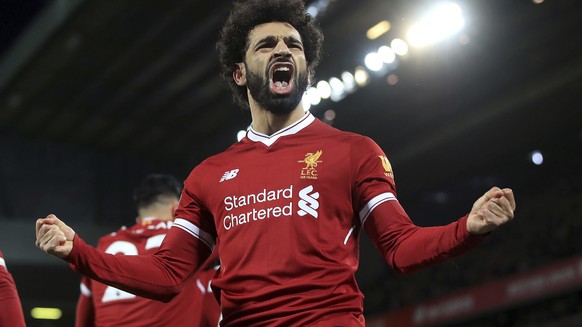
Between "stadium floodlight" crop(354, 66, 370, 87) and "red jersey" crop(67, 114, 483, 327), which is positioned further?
"stadium floodlight" crop(354, 66, 370, 87)

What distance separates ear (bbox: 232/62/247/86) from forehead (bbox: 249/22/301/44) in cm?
13

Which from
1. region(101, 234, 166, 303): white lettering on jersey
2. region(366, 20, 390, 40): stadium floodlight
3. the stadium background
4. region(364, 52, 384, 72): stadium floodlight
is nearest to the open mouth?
region(101, 234, 166, 303): white lettering on jersey

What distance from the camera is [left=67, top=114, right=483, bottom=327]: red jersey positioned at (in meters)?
2.13

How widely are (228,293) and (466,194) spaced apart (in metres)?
13.6

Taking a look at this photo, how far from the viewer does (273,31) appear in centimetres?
263

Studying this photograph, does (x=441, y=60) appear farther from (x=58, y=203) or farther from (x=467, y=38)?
(x=58, y=203)

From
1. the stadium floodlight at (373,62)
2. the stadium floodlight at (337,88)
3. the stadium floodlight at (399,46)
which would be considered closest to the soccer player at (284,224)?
the stadium floodlight at (399,46)

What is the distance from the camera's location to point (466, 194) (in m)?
15.3

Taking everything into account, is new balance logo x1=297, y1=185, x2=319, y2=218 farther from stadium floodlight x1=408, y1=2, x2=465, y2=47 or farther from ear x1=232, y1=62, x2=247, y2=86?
stadium floodlight x1=408, y1=2, x2=465, y2=47

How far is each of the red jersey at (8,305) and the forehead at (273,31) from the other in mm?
1319

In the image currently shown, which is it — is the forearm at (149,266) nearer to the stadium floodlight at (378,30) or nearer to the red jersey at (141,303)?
the red jersey at (141,303)

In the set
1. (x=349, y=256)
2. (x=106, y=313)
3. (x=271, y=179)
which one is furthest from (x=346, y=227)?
(x=106, y=313)

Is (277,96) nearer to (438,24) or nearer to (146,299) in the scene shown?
(146,299)

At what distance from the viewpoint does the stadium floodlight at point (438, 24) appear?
35.7 feet
